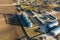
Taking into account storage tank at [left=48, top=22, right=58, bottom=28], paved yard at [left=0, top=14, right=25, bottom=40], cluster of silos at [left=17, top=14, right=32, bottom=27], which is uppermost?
cluster of silos at [left=17, top=14, right=32, bottom=27]

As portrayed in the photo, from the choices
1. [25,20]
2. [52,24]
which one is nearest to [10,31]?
[25,20]

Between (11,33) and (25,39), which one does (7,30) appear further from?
(25,39)

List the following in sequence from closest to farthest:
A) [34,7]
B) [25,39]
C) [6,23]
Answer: [25,39] < [6,23] < [34,7]

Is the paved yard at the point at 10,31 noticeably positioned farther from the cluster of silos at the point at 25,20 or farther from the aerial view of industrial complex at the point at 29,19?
the cluster of silos at the point at 25,20

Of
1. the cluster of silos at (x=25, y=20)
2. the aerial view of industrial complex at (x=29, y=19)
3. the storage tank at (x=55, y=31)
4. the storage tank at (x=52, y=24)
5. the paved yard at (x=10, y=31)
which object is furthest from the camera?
the cluster of silos at (x=25, y=20)

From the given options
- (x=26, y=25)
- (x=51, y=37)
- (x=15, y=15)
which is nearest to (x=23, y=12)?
(x=15, y=15)

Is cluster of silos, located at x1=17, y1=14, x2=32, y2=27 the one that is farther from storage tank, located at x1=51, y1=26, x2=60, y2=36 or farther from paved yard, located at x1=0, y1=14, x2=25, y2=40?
storage tank, located at x1=51, y1=26, x2=60, y2=36

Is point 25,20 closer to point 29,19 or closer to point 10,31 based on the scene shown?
point 29,19

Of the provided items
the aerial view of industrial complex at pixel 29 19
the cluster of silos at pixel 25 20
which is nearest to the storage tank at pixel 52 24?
the aerial view of industrial complex at pixel 29 19

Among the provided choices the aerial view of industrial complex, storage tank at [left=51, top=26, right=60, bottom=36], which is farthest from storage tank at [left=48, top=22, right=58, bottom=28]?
storage tank at [left=51, top=26, right=60, bottom=36]
